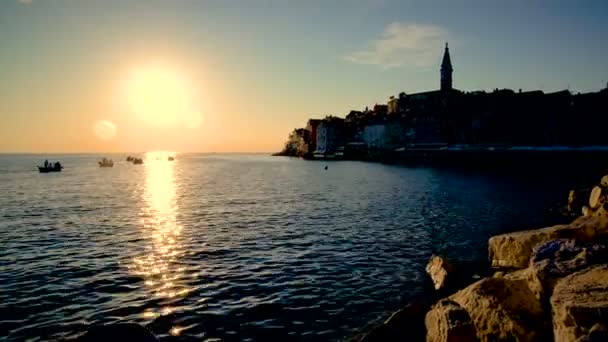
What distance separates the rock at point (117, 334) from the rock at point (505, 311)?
7.50 m

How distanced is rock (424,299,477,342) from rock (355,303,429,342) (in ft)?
2.34

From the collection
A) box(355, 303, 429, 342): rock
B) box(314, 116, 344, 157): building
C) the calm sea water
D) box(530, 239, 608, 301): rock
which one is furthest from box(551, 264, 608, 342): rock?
box(314, 116, 344, 157): building

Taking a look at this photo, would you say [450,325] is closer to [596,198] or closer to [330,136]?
[596,198]

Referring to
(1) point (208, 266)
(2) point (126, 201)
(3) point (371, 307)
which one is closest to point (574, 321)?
(3) point (371, 307)

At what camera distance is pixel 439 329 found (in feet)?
32.6

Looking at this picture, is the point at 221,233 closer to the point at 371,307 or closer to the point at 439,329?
the point at 371,307

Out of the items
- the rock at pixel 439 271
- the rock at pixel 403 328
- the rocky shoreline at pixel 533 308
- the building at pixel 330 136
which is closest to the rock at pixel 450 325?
the rocky shoreline at pixel 533 308

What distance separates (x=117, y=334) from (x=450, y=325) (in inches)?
283

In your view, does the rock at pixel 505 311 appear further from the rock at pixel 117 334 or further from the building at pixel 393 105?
the building at pixel 393 105

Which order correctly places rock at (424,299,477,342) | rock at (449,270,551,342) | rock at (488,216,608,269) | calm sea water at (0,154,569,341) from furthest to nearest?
rock at (488,216,608,269) < calm sea water at (0,154,569,341) < rock at (424,299,477,342) < rock at (449,270,551,342)

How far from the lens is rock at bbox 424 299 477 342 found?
9.45m

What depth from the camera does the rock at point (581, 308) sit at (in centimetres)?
722

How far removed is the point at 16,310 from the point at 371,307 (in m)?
12.5

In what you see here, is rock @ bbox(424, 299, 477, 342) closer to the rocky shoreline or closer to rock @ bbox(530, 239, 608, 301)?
the rocky shoreline
